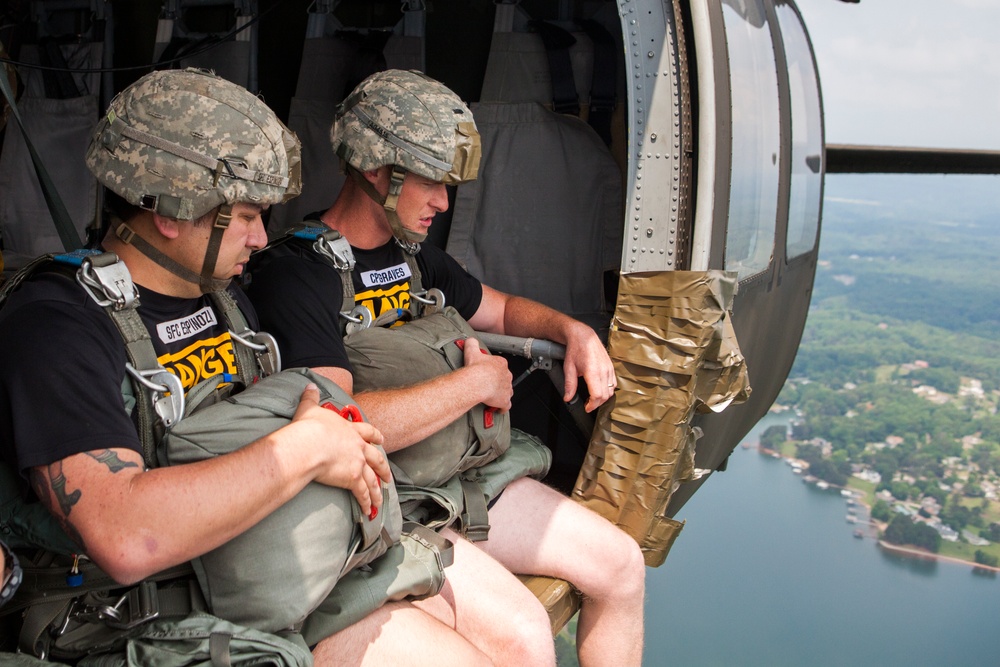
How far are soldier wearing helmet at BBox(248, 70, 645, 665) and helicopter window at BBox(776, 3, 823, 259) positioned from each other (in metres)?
1.55

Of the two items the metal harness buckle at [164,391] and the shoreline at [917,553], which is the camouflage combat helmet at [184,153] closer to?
the metal harness buckle at [164,391]

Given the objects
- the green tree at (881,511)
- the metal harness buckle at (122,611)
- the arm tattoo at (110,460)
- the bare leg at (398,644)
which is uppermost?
the arm tattoo at (110,460)

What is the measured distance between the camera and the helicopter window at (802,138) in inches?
144

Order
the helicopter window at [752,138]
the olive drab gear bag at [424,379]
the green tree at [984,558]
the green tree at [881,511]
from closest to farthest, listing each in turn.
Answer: the olive drab gear bag at [424,379]
the helicopter window at [752,138]
the green tree at [984,558]
the green tree at [881,511]

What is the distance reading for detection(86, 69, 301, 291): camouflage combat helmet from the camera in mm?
1571

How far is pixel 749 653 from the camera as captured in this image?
1308 inches

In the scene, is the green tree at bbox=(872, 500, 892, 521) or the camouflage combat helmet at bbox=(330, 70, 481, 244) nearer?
the camouflage combat helmet at bbox=(330, 70, 481, 244)

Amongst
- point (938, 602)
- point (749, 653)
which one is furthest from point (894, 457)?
point (749, 653)

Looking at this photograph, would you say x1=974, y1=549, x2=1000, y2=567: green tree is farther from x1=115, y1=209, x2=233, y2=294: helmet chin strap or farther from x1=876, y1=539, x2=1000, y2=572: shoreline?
x1=115, y1=209, x2=233, y2=294: helmet chin strap

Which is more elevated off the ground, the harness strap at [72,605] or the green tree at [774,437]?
the harness strap at [72,605]

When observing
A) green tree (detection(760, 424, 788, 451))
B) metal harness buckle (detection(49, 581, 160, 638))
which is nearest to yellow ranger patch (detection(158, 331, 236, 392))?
metal harness buckle (detection(49, 581, 160, 638))

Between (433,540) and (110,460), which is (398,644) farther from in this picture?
(110,460)

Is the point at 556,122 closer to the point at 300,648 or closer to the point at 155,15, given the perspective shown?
the point at 155,15

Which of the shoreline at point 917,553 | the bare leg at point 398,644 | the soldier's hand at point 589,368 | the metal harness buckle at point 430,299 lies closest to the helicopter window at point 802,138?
the soldier's hand at point 589,368
